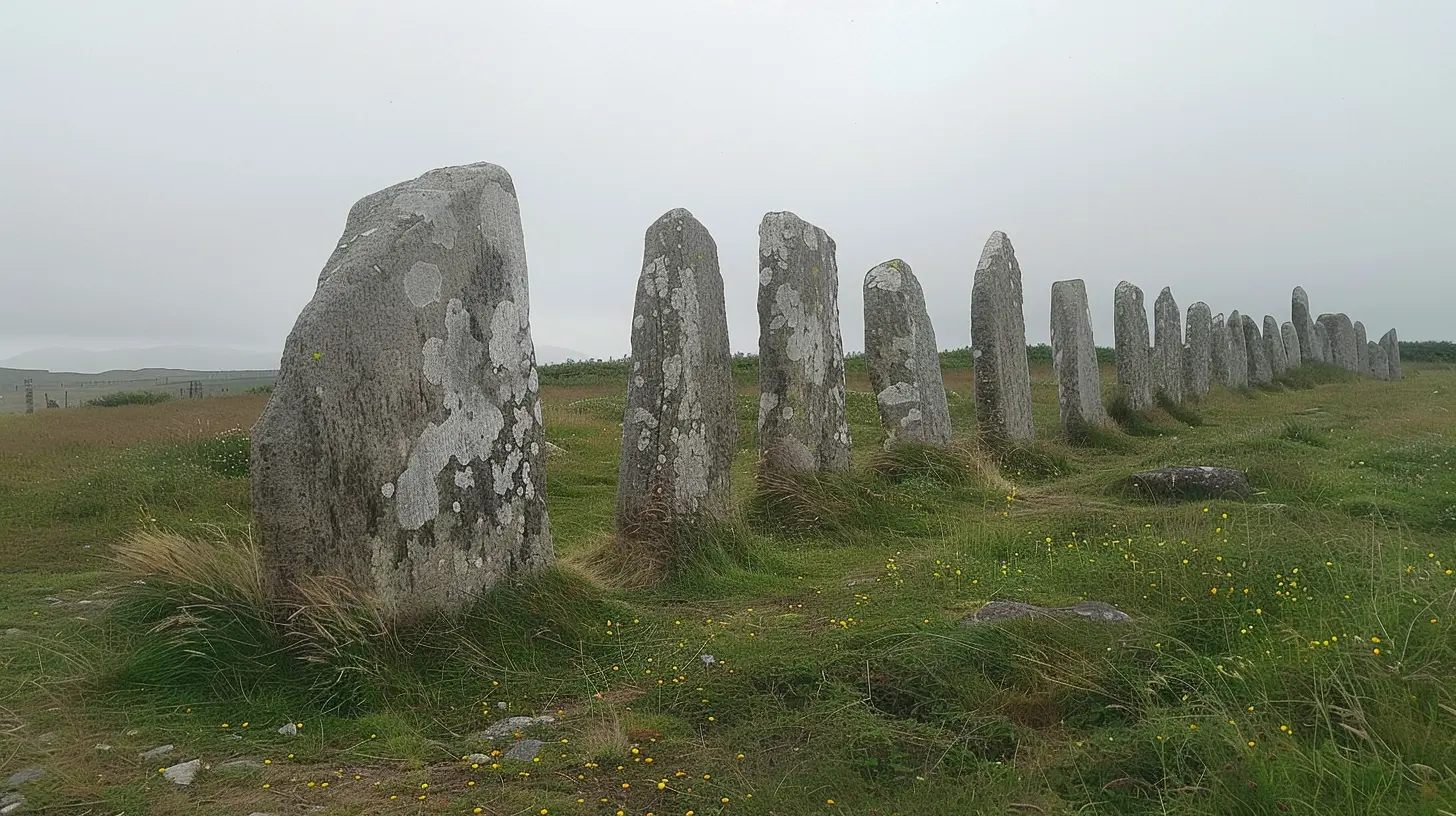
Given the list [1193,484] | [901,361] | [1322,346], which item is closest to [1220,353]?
[1322,346]

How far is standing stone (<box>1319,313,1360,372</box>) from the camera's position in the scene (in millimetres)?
32656

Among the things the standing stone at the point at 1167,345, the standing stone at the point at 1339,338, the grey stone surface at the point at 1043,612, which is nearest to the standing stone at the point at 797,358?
the grey stone surface at the point at 1043,612

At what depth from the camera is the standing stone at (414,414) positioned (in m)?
4.31

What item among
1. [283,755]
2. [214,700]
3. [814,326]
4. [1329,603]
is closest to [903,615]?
[1329,603]

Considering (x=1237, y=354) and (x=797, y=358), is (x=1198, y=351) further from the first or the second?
(x=797, y=358)

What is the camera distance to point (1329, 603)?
3.66 m

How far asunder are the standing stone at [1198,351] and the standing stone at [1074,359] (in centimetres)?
638

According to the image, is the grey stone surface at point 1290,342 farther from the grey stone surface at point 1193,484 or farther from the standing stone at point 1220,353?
the grey stone surface at point 1193,484

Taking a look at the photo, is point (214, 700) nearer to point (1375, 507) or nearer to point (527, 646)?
point (527, 646)

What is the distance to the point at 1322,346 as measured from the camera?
3177cm

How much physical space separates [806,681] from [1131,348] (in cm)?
1477

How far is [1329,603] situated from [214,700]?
14.7 ft

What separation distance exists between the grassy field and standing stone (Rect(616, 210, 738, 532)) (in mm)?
432

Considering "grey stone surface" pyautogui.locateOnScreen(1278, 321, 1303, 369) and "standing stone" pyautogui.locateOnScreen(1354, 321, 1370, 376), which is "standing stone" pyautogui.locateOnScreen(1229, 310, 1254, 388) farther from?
"standing stone" pyautogui.locateOnScreen(1354, 321, 1370, 376)
